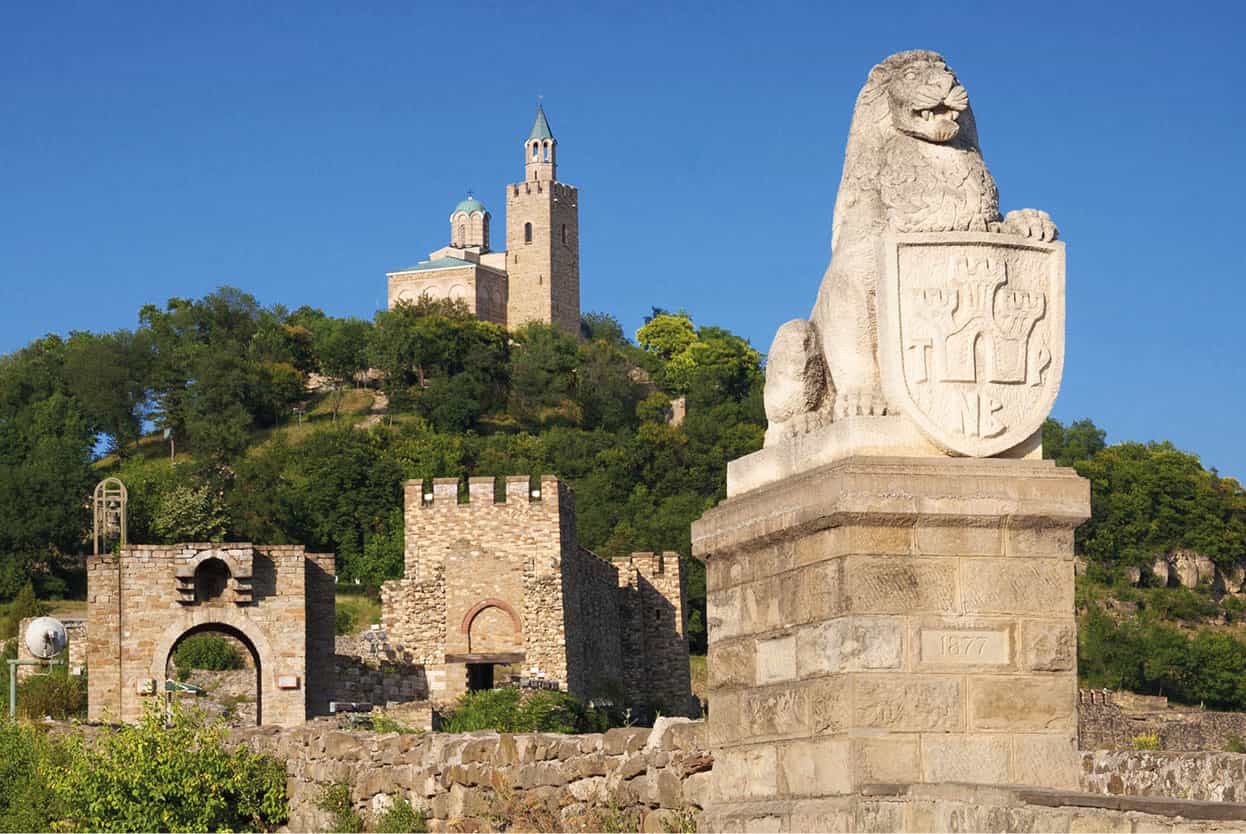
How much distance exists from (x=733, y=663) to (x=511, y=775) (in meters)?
2.46

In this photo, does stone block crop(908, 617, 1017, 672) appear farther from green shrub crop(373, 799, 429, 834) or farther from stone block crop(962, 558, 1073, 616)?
green shrub crop(373, 799, 429, 834)

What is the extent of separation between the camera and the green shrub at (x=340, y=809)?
10.1 metres

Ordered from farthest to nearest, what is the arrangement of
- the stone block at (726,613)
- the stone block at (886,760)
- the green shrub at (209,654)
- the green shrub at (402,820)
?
the green shrub at (209,654), the green shrub at (402,820), the stone block at (726,613), the stone block at (886,760)

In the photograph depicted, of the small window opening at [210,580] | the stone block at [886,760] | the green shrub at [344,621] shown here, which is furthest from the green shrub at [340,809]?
the green shrub at [344,621]

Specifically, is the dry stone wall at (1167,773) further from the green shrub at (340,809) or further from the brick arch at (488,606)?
the brick arch at (488,606)

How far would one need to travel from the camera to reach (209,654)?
41.6 m

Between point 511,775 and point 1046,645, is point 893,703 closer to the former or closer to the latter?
point 1046,645

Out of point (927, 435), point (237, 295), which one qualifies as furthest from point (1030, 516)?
point (237, 295)

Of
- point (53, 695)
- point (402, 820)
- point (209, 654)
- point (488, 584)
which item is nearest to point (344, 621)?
point (209, 654)

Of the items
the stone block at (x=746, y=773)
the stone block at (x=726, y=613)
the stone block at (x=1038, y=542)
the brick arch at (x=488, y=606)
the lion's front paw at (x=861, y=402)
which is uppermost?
the brick arch at (x=488, y=606)

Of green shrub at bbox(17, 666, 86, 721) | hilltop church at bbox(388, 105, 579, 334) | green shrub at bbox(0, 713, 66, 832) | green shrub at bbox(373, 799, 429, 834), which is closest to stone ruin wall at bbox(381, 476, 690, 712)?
green shrub at bbox(17, 666, 86, 721)

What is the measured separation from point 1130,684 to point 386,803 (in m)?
49.7

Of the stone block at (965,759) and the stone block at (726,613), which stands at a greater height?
the stone block at (726,613)

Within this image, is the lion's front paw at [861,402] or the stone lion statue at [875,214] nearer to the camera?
the lion's front paw at [861,402]
